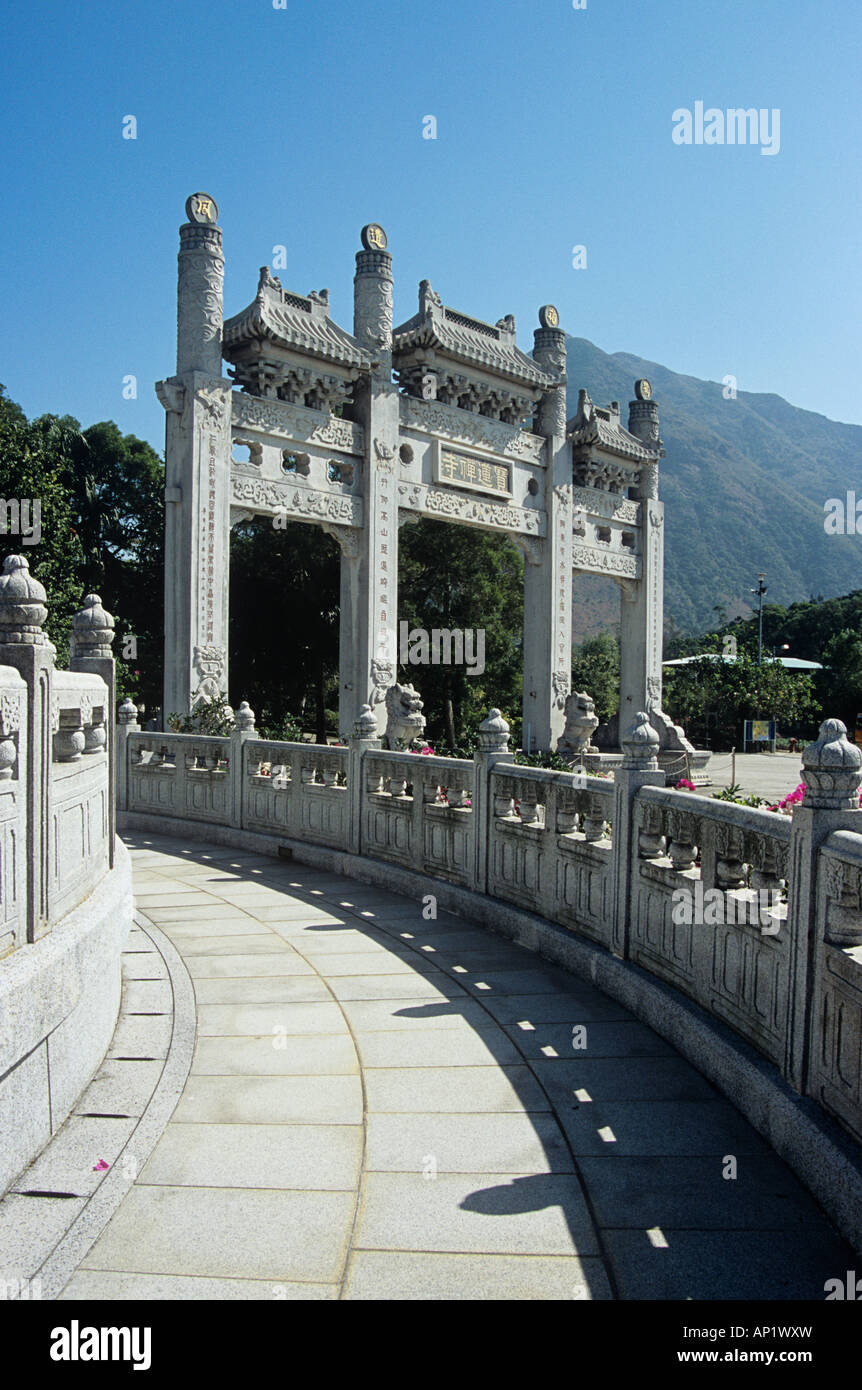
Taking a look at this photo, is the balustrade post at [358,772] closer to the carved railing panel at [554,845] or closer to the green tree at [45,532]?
the carved railing panel at [554,845]

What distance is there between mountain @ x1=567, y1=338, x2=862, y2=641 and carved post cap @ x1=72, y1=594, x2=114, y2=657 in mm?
76848

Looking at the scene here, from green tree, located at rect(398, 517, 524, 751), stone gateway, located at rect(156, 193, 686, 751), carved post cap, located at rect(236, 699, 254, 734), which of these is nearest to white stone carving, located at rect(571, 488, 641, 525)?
stone gateway, located at rect(156, 193, 686, 751)

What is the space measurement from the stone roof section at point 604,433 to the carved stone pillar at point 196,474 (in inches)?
359

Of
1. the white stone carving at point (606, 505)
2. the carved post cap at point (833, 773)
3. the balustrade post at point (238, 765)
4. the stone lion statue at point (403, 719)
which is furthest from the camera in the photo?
the white stone carving at point (606, 505)

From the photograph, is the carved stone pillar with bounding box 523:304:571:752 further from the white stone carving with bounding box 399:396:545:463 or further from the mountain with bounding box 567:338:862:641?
the mountain with bounding box 567:338:862:641

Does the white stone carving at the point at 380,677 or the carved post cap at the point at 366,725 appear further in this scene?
the white stone carving at the point at 380,677

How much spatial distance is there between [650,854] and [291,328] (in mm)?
12309

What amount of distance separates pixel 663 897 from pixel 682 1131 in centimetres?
121

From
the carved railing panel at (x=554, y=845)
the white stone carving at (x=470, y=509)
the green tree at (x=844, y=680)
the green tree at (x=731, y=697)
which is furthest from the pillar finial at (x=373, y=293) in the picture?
the green tree at (x=844, y=680)

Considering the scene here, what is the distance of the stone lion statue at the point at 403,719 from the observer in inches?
461

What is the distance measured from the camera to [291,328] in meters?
14.7

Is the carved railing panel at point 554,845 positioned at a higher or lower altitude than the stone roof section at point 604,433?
lower

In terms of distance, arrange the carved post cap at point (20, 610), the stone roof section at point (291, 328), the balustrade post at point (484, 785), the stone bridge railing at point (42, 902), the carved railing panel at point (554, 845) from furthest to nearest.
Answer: the stone roof section at point (291, 328), the balustrade post at point (484, 785), the carved railing panel at point (554, 845), the carved post cap at point (20, 610), the stone bridge railing at point (42, 902)
